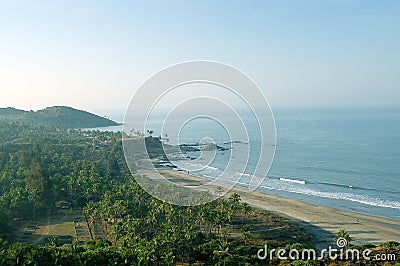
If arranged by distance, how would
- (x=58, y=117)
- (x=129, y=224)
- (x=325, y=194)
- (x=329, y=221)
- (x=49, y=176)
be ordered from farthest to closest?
(x=58, y=117) < (x=325, y=194) < (x=49, y=176) < (x=329, y=221) < (x=129, y=224)

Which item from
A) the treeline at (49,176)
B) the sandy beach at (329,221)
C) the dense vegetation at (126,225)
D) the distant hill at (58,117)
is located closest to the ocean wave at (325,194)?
the sandy beach at (329,221)

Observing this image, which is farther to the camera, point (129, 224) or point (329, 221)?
point (329, 221)

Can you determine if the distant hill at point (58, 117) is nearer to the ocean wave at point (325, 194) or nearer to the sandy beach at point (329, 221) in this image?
the ocean wave at point (325, 194)

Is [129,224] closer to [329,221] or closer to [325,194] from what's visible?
[329,221]

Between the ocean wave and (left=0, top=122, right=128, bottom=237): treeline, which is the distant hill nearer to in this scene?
(left=0, top=122, right=128, bottom=237): treeline

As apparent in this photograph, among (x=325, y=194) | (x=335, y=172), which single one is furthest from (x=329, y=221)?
(x=335, y=172)

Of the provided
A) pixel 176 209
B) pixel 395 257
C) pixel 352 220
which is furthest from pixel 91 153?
pixel 395 257
